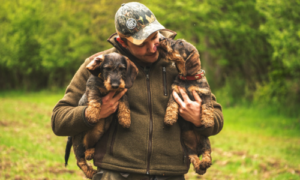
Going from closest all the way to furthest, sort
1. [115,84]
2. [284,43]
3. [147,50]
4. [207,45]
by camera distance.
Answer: [115,84]
[147,50]
[284,43]
[207,45]

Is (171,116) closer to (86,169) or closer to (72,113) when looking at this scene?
(72,113)

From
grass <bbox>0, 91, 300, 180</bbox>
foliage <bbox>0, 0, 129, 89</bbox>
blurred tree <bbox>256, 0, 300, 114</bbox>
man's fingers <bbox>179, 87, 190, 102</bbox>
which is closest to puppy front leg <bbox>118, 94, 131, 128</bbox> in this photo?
man's fingers <bbox>179, 87, 190, 102</bbox>

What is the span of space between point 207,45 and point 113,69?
17457 mm

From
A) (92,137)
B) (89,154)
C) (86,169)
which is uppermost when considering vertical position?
(92,137)

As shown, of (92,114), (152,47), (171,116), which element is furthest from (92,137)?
(152,47)

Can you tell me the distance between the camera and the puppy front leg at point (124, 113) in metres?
3.04

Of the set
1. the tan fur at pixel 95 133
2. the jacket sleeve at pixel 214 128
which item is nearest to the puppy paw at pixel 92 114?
the tan fur at pixel 95 133

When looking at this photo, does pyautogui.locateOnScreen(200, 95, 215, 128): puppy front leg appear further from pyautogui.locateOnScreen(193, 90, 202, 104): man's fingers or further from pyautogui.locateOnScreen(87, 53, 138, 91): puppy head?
pyautogui.locateOnScreen(87, 53, 138, 91): puppy head

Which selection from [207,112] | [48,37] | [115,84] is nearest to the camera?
[115,84]

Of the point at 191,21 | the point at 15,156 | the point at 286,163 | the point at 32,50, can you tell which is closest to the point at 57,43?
the point at 32,50

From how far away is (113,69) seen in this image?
3162 mm

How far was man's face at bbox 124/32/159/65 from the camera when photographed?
3.22m

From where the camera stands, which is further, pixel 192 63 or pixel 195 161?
pixel 192 63

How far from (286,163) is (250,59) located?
9.75 metres
